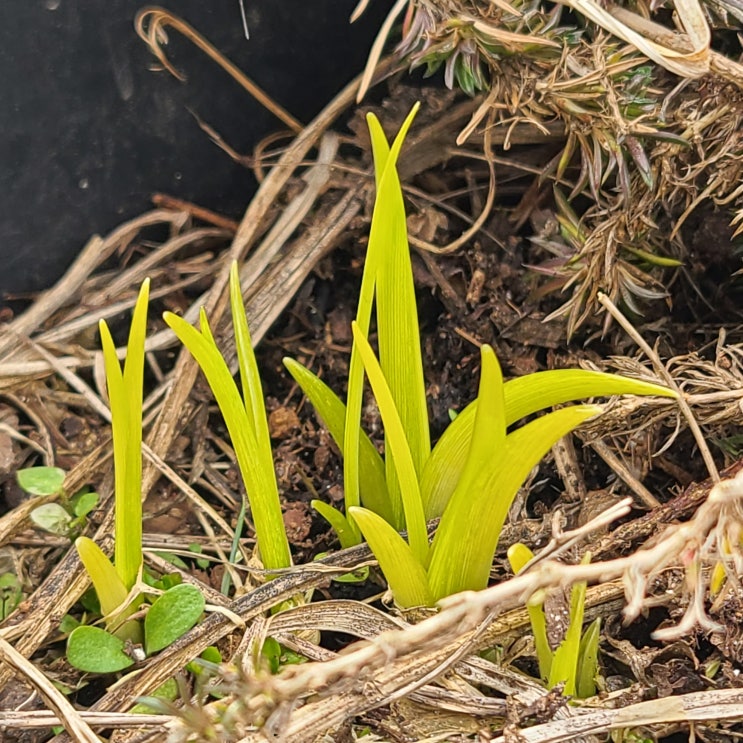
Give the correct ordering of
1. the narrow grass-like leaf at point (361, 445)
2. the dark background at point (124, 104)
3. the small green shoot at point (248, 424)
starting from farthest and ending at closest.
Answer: the dark background at point (124, 104) → the narrow grass-like leaf at point (361, 445) → the small green shoot at point (248, 424)

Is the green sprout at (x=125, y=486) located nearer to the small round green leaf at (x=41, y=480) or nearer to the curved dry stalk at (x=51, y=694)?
the curved dry stalk at (x=51, y=694)

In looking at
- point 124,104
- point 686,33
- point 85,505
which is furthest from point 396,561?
point 124,104

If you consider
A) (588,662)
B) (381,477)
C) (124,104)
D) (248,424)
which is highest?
(124,104)

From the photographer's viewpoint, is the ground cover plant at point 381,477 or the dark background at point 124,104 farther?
the dark background at point 124,104

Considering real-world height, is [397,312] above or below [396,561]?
above

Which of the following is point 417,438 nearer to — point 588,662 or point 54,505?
point 588,662

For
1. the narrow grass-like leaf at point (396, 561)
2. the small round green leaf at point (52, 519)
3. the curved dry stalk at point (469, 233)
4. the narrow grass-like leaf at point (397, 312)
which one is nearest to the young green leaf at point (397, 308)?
the narrow grass-like leaf at point (397, 312)

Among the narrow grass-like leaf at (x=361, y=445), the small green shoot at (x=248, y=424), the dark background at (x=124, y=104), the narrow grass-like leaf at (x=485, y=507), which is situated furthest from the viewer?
the dark background at (x=124, y=104)
